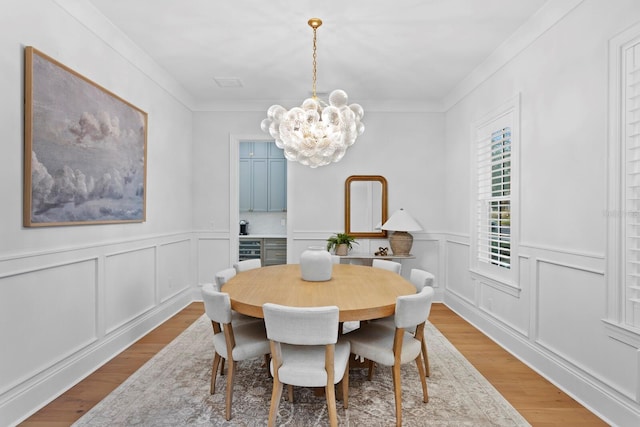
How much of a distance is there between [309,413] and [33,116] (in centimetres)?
246

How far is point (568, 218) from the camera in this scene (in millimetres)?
2664

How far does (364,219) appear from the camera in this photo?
530 cm

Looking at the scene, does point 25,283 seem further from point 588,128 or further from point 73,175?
point 588,128

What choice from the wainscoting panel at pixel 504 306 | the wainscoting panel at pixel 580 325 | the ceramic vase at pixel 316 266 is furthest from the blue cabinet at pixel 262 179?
the wainscoting panel at pixel 580 325

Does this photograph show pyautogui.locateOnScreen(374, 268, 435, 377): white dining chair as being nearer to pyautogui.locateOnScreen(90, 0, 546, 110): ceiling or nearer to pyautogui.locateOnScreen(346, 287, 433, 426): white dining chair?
pyautogui.locateOnScreen(346, 287, 433, 426): white dining chair

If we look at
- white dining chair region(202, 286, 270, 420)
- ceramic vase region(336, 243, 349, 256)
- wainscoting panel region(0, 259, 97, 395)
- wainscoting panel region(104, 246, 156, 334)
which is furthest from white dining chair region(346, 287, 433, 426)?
ceramic vase region(336, 243, 349, 256)

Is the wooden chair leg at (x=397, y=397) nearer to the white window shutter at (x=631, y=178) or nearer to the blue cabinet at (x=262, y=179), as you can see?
the white window shutter at (x=631, y=178)

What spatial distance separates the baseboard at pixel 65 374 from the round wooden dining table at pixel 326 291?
4.03 ft

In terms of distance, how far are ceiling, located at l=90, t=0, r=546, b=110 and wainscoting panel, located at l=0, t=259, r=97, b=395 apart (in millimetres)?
2002

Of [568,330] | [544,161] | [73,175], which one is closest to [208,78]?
[73,175]

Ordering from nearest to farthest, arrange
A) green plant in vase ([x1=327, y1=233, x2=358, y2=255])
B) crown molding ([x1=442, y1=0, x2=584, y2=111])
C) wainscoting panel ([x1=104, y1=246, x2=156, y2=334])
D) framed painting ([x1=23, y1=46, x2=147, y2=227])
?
framed painting ([x1=23, y1=46, x2=147, y2=227]) → crown molding ([x1=442, y1=0, x2=584, y2=111]) → wainscoting panel ([x1=104, y1=246, x2=156, y2=334]) → green plant in vase ([x1=327, y1=233, x2=358, y2=255])

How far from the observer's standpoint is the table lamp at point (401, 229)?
4.88 metres

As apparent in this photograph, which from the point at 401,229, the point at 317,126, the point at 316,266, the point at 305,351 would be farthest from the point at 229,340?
the point at 401,229

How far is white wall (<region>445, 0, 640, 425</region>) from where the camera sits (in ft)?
7.61
